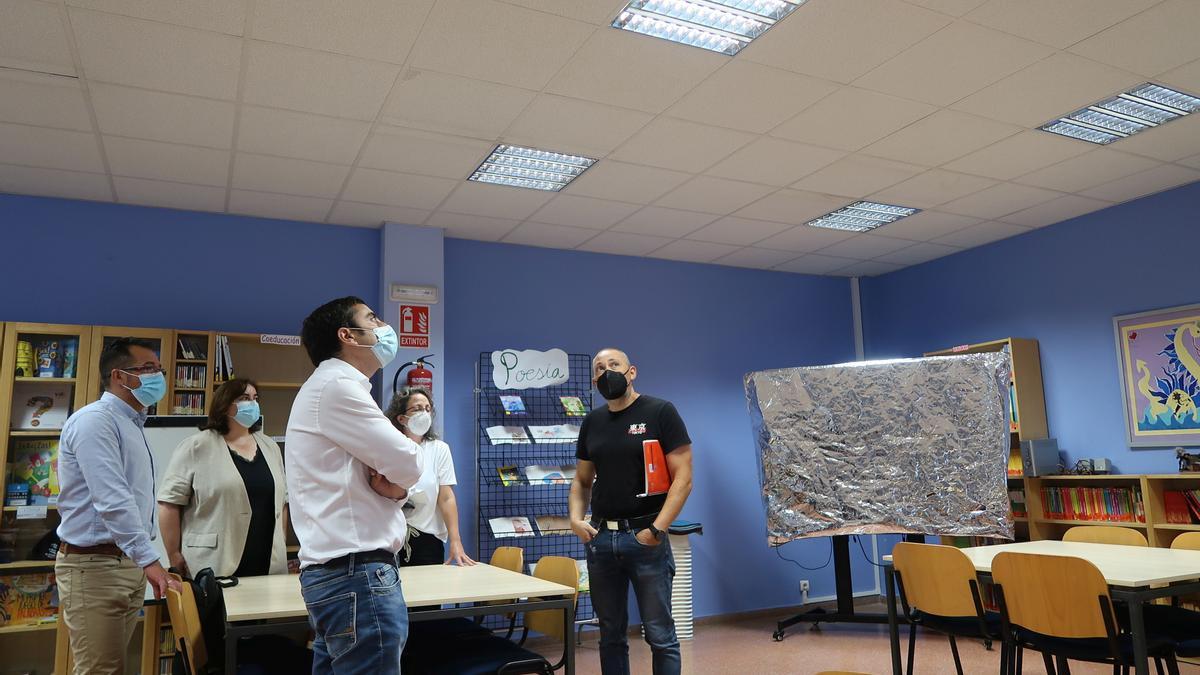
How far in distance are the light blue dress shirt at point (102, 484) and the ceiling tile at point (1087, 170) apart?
459 centimetres

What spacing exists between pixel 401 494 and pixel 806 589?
17.2 ft

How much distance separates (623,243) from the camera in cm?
589

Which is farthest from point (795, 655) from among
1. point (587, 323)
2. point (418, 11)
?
point (418, 11)

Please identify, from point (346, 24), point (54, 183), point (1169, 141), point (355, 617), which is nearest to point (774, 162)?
point (1169, 141)

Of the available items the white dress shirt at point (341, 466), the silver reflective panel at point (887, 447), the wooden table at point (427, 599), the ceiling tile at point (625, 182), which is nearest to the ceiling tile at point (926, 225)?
the silver reflective panel at point (887, 447)

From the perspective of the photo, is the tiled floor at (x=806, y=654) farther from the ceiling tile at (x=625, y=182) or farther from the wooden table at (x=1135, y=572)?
the ceiling tile at (x=625, y=182)

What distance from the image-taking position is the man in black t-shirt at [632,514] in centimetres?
294

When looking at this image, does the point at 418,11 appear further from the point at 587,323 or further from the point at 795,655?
the point at 795,655

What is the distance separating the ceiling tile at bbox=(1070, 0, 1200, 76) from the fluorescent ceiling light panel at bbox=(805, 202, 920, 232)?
1.86 metres

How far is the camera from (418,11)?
2.82m

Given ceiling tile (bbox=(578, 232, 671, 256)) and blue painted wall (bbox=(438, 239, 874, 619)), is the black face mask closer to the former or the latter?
blue painted wall (bbox=(438, 239, 874, 619))

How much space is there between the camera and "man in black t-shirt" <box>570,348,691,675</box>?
116 inches

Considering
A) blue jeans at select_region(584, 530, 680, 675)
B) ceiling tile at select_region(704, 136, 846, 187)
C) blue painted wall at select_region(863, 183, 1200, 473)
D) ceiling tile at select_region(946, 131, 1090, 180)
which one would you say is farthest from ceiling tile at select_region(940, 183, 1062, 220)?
blue jeans at select_region(584, 530, 680, 675)

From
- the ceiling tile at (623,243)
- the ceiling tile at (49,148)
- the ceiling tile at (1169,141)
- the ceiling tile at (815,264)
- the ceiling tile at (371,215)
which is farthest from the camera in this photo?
the ceiling tile at (815,264)
